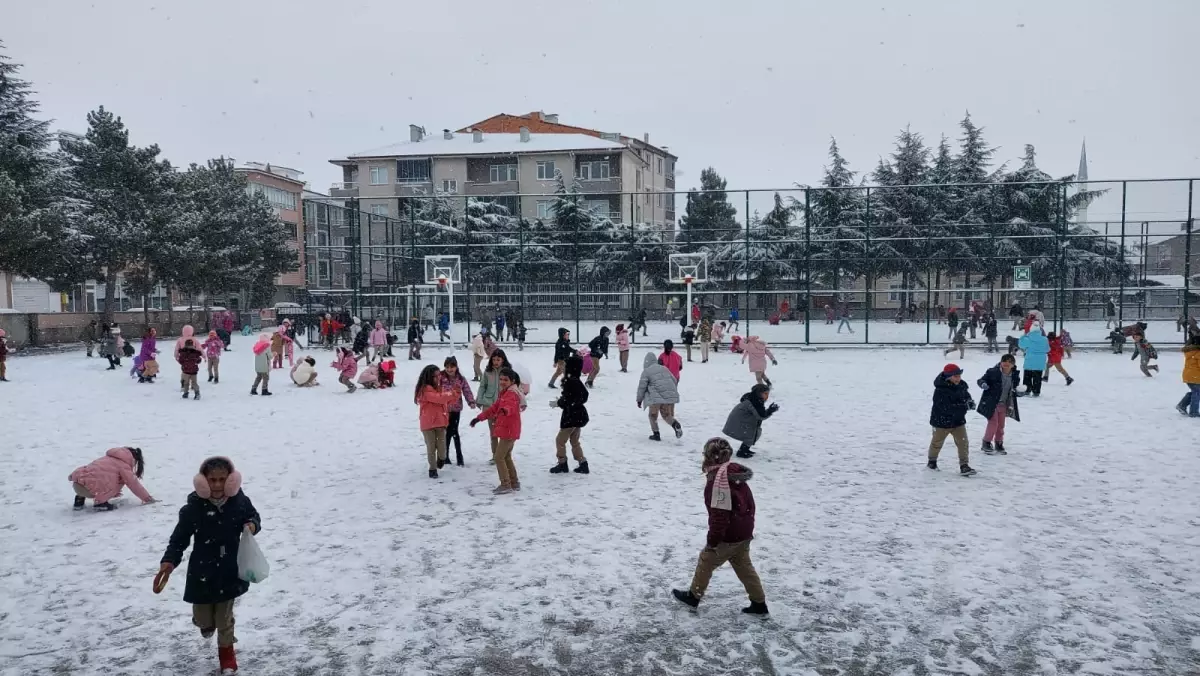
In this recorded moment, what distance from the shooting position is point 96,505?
858 cm

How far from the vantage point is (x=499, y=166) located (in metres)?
62.8

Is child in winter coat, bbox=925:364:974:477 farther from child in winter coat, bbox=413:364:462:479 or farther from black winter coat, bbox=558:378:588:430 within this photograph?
child in winter coat, bbox=413:364:462:479

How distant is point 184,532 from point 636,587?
3204 millimetres

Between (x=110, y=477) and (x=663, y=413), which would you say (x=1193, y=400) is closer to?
(x=663, y=413)

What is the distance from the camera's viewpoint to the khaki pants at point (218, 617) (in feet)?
15.9

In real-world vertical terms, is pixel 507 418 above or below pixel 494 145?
below

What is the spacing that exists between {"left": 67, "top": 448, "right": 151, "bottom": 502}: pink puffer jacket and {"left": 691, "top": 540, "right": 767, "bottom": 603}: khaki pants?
6177mm

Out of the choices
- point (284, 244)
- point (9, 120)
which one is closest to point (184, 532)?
point (9, 120)

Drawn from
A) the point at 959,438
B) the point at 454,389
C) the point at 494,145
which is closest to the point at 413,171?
the point at 494,145

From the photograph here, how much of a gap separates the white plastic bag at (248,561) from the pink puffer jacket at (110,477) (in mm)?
4792

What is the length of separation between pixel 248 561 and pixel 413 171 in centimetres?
6197

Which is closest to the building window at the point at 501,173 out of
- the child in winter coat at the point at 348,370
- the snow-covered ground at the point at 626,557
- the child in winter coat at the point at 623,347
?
the child in winter coat at the point at 623,347

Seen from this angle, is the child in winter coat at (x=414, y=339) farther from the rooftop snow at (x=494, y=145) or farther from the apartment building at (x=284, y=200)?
the apartment building at (x=284, y=200)

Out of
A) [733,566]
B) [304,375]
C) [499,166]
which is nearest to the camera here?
[733,566]
